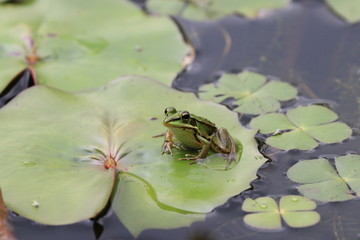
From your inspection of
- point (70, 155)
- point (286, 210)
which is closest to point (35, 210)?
point (70, 155)

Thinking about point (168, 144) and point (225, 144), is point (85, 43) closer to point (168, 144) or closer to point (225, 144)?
point (168, 144)

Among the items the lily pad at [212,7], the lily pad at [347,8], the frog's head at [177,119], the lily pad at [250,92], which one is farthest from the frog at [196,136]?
the lily pad at [347,8]

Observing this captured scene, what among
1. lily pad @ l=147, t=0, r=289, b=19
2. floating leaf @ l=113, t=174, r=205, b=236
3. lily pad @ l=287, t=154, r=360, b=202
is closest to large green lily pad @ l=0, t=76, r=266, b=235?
floating leaf @ l=113, t=174, r=205, b=236

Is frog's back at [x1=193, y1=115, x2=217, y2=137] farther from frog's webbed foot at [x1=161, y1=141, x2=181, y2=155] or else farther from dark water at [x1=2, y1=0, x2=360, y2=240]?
dark water at [x1=2, y1=0, x2=360, y2=240]

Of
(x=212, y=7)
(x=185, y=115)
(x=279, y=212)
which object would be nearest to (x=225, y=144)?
(x=185, y=115)

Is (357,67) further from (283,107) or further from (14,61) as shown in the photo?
(14,61)

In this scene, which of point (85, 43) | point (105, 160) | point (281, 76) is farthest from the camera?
point (85, 43)
